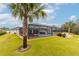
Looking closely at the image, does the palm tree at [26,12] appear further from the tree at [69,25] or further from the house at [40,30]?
the tree at [69,25]

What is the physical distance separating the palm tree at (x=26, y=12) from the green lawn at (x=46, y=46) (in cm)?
11

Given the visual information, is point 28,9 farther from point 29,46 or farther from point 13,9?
point 29,46

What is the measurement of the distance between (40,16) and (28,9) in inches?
6.0

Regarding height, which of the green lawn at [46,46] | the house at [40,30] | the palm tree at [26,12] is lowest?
the green lawn at [46,46]

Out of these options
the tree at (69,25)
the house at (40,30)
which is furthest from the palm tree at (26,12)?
the tree at (69,25)

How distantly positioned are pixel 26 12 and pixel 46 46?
1.43ft

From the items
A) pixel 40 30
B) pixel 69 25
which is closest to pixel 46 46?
pixel 40 30

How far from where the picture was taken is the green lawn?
405 centimetres

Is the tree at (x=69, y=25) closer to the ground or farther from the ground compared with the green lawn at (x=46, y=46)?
farther from the ground

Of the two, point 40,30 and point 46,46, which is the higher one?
point 40,30

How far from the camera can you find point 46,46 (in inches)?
160

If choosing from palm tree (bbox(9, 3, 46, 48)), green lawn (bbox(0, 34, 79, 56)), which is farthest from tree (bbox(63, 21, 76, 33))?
palm tree (bbox(9, 3, 46, 48))

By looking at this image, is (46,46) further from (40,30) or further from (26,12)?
(26,12)

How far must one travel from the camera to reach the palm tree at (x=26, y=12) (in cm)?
404
